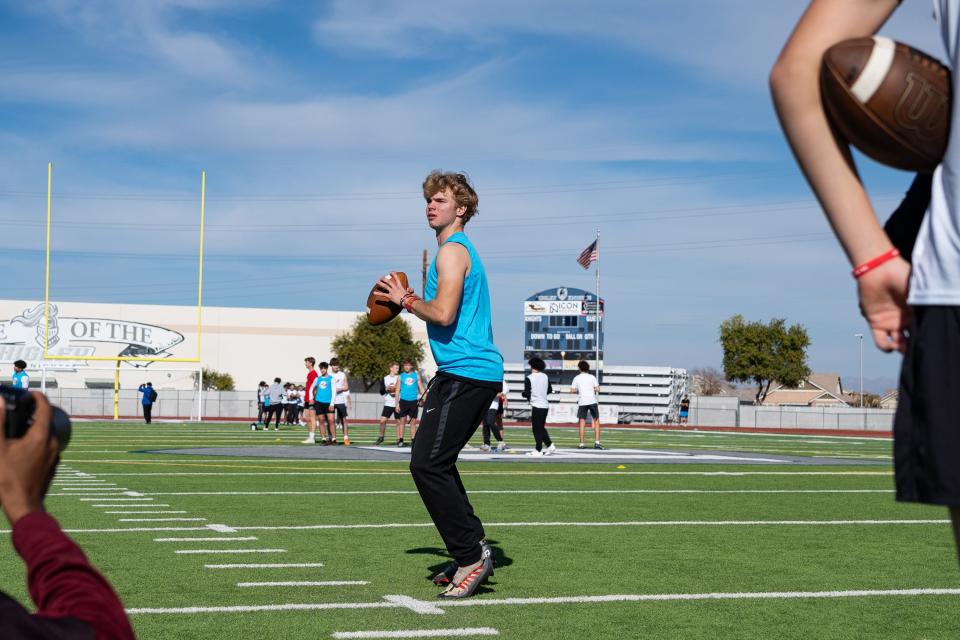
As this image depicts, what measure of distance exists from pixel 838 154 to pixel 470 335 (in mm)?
4153

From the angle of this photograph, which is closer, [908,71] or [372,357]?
[908,71]

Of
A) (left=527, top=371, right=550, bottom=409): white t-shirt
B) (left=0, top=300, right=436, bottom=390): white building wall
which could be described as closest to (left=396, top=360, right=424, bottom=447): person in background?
(left=527, top=371, right=550, bottom=409): white t-shirt

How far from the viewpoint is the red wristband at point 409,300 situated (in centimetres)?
590

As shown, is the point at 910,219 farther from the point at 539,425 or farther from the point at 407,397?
the point at 407,397

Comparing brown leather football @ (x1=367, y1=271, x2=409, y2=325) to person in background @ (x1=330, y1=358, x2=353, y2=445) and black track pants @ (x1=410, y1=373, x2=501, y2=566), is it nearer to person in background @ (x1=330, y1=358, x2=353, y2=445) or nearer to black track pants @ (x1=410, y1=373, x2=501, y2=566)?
black track pants @ (x1=410, y1=373, x2=501, y2=566)

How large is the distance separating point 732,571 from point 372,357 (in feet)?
230

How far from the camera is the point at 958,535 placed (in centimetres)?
196

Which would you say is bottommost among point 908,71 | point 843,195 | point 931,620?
point 931,620

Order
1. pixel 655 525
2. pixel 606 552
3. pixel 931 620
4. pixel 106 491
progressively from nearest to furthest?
pixel 931 620
pixel 606 552
pixel 655 525
pixel 106 491

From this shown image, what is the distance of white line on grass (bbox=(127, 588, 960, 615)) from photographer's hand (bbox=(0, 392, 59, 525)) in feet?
12.3

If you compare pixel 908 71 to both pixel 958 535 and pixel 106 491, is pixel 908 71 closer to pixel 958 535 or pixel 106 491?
pixel 958 535

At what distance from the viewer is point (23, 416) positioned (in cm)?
157

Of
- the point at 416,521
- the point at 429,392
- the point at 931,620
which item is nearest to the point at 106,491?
the point at 416,521

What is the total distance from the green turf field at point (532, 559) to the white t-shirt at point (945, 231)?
10.3ft
